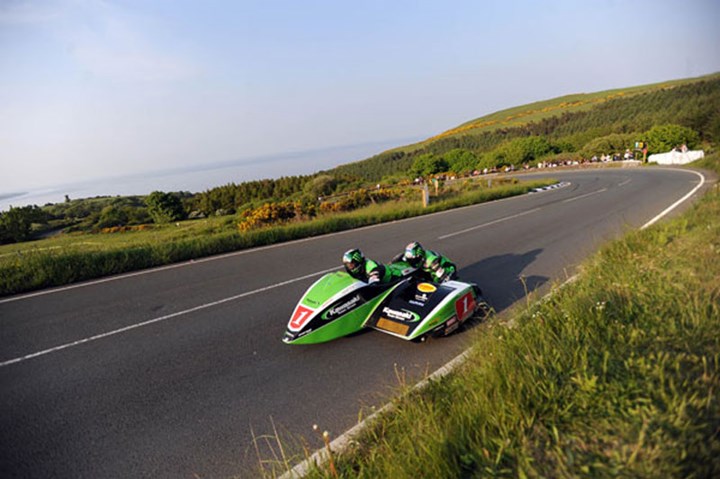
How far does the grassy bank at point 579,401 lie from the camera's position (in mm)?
1790

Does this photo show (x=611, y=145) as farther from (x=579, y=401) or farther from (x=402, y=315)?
(x=579, y=401)

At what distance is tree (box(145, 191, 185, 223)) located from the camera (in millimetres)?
25766

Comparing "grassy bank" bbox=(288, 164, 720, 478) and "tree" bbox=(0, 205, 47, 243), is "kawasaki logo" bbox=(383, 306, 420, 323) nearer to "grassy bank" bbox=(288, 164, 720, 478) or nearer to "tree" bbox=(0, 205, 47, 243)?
"grassy bank" bbox=(288, 164, 720, 478)

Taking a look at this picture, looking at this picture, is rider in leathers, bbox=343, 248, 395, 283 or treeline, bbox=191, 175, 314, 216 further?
treeline, bbox=191, 175, 314, 216

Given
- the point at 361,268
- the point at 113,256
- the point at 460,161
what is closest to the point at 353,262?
the point at 361,268

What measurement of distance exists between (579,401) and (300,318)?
119 inches

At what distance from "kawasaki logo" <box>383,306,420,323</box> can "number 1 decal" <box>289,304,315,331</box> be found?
3.14 feet

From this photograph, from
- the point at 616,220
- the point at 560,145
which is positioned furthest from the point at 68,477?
the point at 560,145

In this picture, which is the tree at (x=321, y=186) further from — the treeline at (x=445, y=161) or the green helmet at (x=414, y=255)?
the green helmet at (x=414, y=255)

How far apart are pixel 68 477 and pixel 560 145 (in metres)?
71.3

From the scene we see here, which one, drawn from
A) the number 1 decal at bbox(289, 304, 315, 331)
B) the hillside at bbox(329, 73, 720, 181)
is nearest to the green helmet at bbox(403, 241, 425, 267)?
the number 1 decal at bbox(289, 304, 315, 331)

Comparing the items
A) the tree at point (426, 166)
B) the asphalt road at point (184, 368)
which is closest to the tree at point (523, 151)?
the tree at point (426, 166)

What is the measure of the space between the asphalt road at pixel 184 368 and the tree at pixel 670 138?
50.2m

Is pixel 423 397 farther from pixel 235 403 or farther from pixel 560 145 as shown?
pixel 560 145
